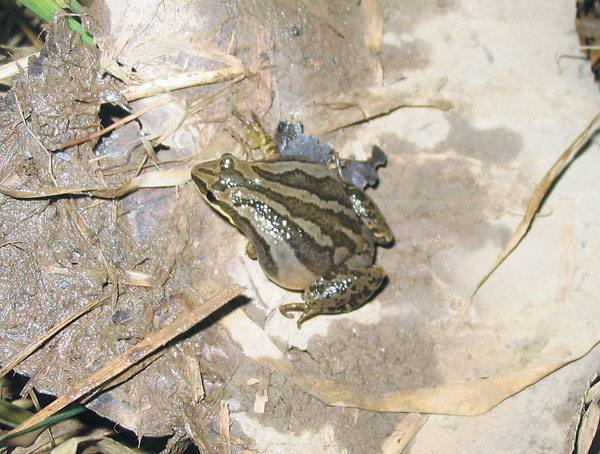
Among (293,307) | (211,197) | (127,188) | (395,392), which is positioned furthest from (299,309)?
(127,188)

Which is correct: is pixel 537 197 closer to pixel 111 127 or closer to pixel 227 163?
pixel 227 163

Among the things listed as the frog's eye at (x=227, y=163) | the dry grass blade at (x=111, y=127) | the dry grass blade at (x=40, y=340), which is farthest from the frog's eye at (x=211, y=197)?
the dry grass blade at (x=40, y=340)

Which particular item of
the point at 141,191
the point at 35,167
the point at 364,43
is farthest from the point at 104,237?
the point at 364,43

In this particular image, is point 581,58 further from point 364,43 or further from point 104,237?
point 104,237

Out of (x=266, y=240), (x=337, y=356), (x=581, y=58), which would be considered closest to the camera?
(x=266, y=240)

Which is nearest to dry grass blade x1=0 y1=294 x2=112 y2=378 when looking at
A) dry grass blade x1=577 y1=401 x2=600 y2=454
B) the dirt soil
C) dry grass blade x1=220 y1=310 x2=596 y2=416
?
the dirt soil

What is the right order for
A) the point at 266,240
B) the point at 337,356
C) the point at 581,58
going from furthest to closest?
the point at 581,58
the point at 337,356
the point at 266,240
